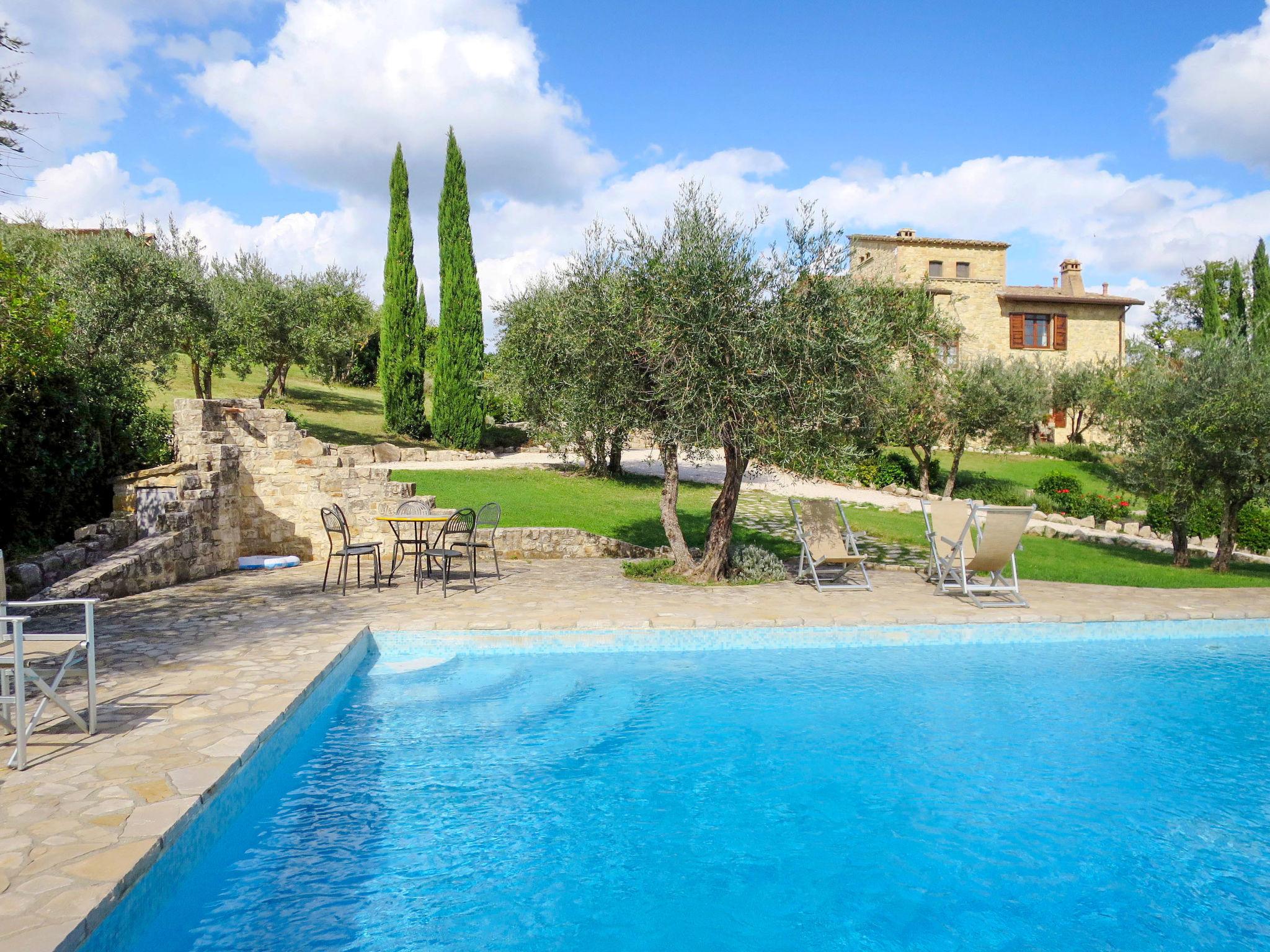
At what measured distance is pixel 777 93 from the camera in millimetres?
13516

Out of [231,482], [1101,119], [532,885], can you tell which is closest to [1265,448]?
[1101,119]

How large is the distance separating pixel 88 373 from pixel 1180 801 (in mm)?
13683

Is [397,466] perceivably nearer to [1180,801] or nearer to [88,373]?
[88,373]

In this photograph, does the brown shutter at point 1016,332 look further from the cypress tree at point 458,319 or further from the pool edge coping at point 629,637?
the pool edge coping at point 629,637

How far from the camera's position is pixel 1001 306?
36281 mm

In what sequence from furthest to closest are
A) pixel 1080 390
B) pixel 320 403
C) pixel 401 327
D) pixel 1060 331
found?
pixel 1060 331 → pixel 1080 390 → pixel 320 403 → pixel 401 327

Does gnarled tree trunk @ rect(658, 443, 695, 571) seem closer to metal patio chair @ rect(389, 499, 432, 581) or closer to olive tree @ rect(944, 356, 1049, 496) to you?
metal patio chair @ rect(389, 499, 432, 581)

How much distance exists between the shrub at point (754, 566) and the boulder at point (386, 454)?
543 inches

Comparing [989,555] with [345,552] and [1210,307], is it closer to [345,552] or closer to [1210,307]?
[345,552]

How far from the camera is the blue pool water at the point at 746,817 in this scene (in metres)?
3.39

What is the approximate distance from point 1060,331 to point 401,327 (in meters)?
30.4

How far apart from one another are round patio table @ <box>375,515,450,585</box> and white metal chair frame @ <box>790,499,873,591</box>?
4.75 m

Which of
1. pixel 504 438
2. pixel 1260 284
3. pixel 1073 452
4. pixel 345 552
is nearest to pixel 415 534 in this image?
pixel 345 552

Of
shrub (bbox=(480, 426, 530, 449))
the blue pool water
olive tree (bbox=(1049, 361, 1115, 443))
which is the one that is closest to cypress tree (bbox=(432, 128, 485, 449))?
shrub (bbox=(480, 426, 530, 449))
